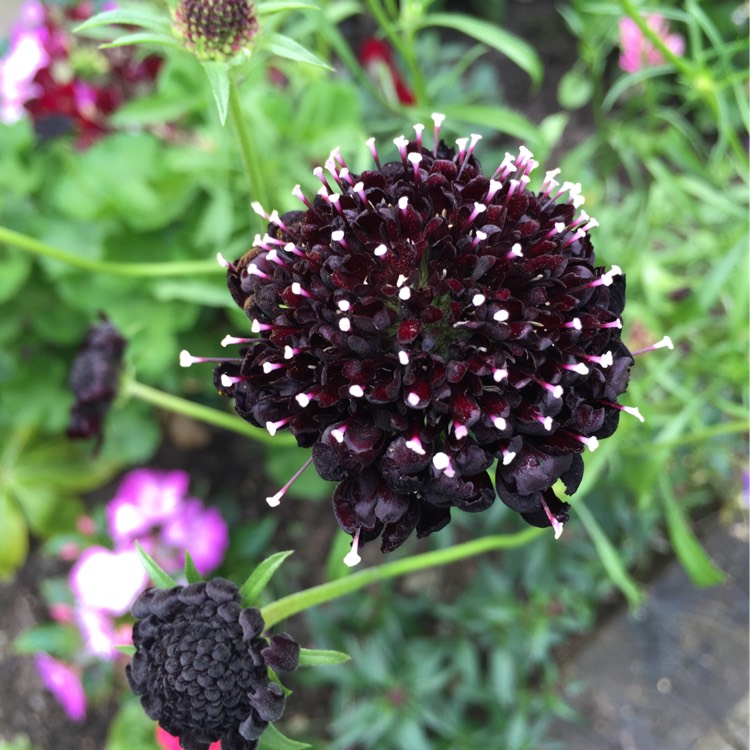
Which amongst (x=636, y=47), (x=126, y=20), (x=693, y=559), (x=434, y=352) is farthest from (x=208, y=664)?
(x=636, y=47)

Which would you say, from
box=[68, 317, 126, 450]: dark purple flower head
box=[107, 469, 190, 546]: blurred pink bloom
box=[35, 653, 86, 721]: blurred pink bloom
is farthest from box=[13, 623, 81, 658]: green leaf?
box=[68, 317, 126, 450]: dark purple flower head

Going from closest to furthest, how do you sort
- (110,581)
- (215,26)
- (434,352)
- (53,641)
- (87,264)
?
(434,352), (215,26), (87,264), (110,581), (53,641)

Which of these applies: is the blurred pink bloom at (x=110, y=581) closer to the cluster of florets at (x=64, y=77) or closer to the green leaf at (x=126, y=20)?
→ the cluster of florets at (x=64, y=77)

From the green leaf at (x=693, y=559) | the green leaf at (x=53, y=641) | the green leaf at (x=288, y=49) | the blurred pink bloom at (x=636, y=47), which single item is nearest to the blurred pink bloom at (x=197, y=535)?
the green leaf at (x=53, y=641)

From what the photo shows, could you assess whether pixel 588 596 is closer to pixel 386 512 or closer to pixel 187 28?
pixel 386 512

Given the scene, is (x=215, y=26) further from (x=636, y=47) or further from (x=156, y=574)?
(x=636, y=47)

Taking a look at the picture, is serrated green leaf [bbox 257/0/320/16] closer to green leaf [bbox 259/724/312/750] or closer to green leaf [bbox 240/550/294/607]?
green leaf [bbox 240/550/294/607]
